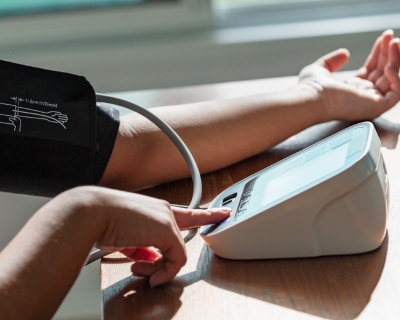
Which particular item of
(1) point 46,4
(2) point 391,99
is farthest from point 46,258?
(1) point 46,4

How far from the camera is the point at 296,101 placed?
777mm

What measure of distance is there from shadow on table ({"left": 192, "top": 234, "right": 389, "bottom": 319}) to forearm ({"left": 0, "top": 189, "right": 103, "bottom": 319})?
10cm

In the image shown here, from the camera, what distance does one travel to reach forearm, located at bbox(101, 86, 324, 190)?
0.68 metres

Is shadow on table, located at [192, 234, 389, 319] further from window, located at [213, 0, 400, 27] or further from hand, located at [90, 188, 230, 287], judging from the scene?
window, located at [213, 0, 400, 27]

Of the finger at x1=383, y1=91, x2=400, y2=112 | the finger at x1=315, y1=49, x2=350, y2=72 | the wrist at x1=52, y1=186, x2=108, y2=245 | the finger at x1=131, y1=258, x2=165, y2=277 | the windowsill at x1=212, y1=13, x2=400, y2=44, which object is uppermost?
the wrist at x1=52, y1=186, x2=108, y2=245

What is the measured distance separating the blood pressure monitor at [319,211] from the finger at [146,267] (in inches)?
1.9

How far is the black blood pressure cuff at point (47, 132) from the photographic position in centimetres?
62

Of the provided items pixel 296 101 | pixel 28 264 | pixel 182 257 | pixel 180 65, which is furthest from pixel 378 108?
pixel 180 65

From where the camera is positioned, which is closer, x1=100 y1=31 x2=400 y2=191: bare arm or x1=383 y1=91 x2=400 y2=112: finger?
x1=100 y1=31 x2=400 y2=191: bare arm

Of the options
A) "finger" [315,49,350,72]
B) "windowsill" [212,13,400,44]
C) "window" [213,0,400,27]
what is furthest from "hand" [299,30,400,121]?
"window" [213,0,400,27]

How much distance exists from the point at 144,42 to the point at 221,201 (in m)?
1.05

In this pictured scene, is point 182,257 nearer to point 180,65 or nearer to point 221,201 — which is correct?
point 221,201

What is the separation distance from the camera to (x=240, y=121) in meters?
0.75

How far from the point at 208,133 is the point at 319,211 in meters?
0.29
